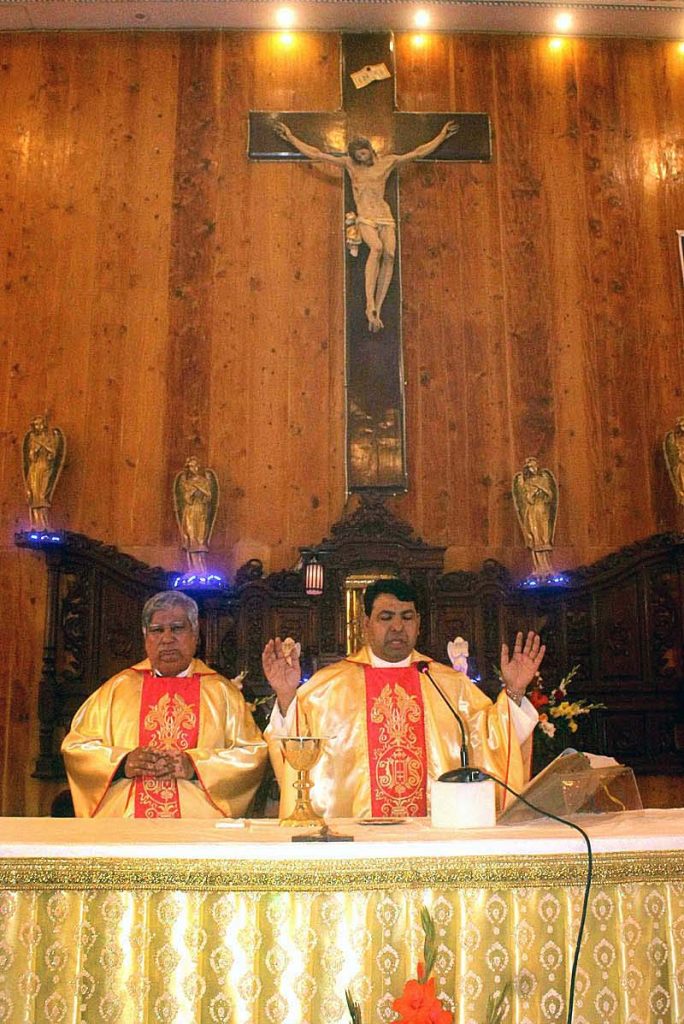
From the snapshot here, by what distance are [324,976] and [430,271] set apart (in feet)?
23.6

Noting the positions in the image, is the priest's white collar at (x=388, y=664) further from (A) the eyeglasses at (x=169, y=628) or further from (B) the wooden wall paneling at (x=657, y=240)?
(B) the wooden wall paneling at (x=657, y=240)

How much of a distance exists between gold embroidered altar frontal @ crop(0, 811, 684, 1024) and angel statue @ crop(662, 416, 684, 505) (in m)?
5.88

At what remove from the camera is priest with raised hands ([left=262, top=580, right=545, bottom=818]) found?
4137 millimetres

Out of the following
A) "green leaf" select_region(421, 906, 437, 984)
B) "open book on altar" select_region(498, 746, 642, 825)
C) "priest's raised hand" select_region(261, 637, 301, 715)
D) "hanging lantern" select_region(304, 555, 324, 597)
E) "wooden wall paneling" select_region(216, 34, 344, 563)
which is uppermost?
"wooden wall paneling" select_region(216, 34, 344, 563)

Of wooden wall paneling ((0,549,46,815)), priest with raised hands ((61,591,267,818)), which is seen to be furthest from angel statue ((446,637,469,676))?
wooden wall paneling ((0,549,46,815))

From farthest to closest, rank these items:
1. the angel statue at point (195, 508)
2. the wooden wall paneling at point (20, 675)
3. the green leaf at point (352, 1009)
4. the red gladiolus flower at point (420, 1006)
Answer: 1. the angel statue at point (195, 508)
2. the wooden wall paneling at point (20, 675)
3. the green leaf at point (352, 1009)
4. the red gladiolus flower at point (420, 1006)

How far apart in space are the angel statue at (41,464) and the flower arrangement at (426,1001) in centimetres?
591

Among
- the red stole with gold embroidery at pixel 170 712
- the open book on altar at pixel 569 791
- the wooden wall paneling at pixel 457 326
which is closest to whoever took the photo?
the open book on altar at pixel 569 791

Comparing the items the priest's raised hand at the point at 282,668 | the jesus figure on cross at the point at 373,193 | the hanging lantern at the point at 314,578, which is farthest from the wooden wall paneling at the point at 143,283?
the priest's raised hand at the point at 282,668

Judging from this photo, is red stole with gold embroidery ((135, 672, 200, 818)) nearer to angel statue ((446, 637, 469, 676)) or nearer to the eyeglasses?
the eyeglasses

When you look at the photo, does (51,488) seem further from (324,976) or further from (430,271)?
(324,976)

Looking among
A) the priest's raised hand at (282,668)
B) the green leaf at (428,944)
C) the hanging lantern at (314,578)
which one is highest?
the hanging lantern at (314,578)

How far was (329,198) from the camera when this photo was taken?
9.05 metres

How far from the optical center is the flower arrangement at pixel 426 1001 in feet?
7.57
